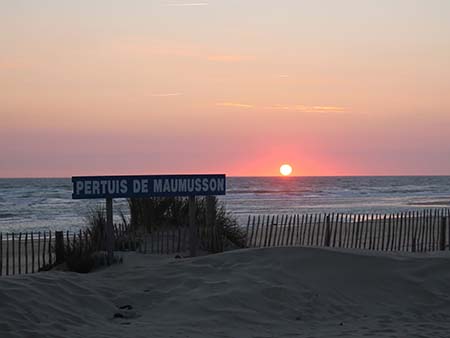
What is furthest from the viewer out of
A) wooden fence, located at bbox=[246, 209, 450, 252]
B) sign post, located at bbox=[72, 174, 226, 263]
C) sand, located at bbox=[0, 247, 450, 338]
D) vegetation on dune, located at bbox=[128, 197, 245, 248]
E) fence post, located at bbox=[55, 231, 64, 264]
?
wooden fence, located at bbox=[246, 209, 450, 252]

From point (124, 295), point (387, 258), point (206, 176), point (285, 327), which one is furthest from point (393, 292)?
point (206, 176)

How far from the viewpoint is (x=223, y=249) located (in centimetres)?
1560

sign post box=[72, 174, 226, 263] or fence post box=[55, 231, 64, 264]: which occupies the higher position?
sign post box=[72, 174, 226, 263]

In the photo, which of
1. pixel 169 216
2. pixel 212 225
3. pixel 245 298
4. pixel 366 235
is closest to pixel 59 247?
pixel 212 225

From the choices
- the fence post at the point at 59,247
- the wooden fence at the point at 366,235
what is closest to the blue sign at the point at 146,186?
the fence post at the point at 59,247

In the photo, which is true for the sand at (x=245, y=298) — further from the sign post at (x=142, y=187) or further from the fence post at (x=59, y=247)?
the fence post at (x=59, y=247)

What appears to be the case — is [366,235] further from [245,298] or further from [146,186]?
[245,298]

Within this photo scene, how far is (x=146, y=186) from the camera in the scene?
45.5 feet

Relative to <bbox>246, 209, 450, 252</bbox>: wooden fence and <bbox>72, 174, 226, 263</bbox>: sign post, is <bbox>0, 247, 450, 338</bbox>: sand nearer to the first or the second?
<bbox>72, 174, 226, 263</bbox>: sign post

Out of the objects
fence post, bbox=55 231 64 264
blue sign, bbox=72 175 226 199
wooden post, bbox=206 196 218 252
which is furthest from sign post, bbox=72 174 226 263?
fence post, bbox=55 231 64 264

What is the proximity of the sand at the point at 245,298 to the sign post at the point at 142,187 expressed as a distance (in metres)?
1.28

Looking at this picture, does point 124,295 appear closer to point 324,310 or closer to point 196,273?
point 196,273

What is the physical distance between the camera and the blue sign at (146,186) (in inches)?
522

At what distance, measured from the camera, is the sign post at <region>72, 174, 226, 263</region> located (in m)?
13.2
